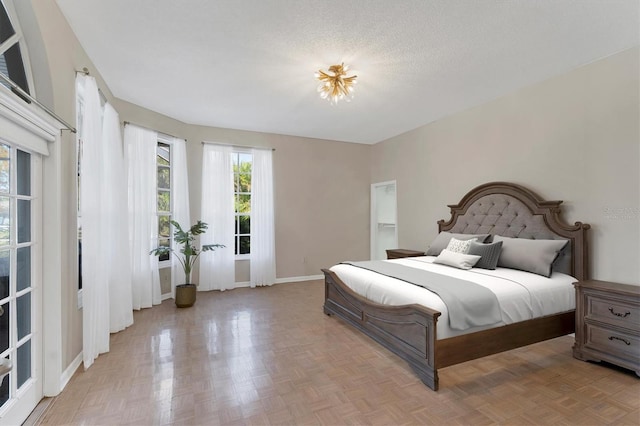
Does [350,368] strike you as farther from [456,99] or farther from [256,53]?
[456,99]

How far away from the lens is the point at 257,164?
518 cm

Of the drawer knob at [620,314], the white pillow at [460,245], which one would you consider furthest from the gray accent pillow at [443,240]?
the drawer knob at [620,314]

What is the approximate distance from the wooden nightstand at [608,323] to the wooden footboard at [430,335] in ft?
0.62

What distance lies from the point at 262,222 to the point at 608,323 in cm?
437

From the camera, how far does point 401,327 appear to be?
8.03 ft

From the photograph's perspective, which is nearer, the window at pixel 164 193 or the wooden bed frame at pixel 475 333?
the wooden bed frame at pixel 475 333

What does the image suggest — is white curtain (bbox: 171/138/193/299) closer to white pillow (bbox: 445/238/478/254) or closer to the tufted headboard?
white pillow (bbox: 445/238/478/254)

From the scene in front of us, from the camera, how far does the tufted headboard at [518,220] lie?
2.96m

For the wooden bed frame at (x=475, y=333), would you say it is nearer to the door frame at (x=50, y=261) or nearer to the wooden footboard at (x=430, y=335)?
the wooden footboard at (x=430, y=335)

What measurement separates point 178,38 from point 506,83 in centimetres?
336

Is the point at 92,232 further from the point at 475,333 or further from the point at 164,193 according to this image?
the point at 475,333

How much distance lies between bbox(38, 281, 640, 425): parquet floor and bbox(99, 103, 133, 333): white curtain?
25 cm

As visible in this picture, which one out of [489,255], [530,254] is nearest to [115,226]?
[489,255]

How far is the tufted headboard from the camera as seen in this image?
296cm
